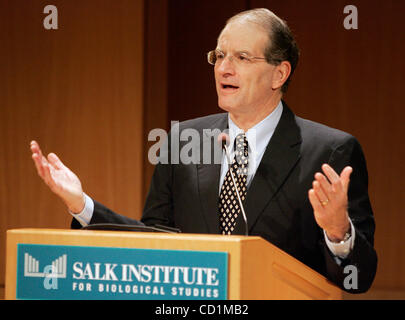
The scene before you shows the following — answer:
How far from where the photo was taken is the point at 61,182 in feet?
6.09

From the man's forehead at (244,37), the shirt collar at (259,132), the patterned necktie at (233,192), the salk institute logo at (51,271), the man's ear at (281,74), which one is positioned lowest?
the salk institute logo at (51,271)

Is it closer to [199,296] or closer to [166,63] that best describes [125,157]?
[166,63]

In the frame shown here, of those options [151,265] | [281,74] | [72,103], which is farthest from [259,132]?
[72,103]

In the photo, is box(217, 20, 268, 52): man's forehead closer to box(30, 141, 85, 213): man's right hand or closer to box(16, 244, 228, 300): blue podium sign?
box(30, 141, 85, 213): man's right hand

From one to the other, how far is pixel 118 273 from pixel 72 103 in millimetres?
2752

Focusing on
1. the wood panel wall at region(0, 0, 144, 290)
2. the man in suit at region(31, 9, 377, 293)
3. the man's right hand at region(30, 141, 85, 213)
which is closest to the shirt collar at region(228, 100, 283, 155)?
the man in suit at region(31, 9, 377, 293)

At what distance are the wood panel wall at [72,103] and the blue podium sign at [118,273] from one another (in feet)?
7.96

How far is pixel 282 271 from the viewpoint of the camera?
5.19 feet

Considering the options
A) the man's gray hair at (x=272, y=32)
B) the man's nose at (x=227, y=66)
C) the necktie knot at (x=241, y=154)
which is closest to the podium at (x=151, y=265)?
the necktie knot at (x=241, y=154)

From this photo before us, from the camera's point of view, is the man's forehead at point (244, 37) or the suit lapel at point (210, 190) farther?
the man's forehead at point (244, 37)

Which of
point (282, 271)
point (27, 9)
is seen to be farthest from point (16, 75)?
point (282, 271)

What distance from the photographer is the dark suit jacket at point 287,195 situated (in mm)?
2045

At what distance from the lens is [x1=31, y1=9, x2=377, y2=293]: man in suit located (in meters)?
1.93

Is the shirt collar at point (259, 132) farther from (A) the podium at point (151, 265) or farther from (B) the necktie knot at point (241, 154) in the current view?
(A) the podium at point (151, 265)
